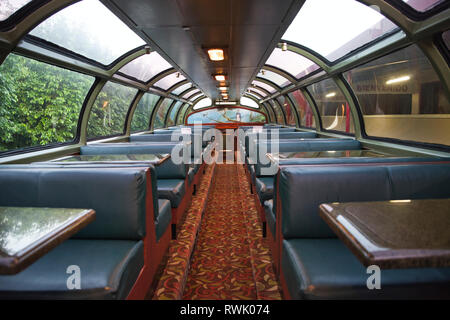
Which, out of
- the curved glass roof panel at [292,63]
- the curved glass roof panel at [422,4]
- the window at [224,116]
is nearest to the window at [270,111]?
the window at [224,116]

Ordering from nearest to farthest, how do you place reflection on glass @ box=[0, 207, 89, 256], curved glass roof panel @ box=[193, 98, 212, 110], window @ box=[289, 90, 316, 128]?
reflection on glass @ box=[0, 207, 89, 256]
window @ box=[289, 90, 316, 128]
curved glass roof panel @ box=[193, 98, 212, 110]

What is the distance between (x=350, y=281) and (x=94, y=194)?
184 cm

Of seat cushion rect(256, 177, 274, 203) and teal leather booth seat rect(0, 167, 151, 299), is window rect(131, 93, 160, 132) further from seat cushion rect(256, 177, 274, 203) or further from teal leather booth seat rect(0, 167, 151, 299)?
teal leather booth seat rect(0, 167, 151, 299)

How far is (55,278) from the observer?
63.9 inches

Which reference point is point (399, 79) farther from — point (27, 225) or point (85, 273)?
point (27, 225)

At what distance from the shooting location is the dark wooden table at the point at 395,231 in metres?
1.08

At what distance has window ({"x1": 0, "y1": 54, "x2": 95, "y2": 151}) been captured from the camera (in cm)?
340

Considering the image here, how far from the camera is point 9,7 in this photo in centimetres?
250

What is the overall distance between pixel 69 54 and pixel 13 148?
1485 millimetres

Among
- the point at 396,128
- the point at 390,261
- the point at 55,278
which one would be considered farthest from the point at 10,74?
the point at 396,128

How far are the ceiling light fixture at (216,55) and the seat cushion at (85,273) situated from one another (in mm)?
3380

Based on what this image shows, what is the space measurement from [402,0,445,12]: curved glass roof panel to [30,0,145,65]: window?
347cm

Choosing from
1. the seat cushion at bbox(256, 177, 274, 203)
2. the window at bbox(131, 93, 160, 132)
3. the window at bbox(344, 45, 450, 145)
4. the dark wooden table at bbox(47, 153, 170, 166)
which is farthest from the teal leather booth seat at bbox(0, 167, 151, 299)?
the window at bbox(131, 93, 160, 132)
